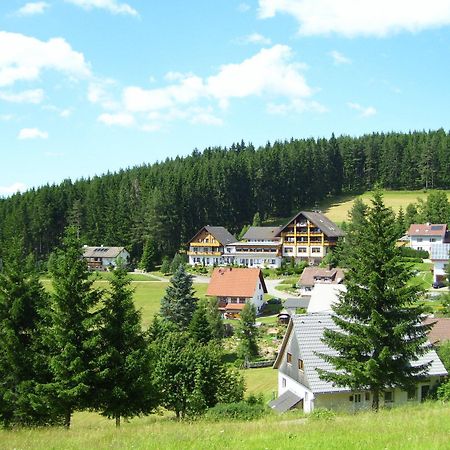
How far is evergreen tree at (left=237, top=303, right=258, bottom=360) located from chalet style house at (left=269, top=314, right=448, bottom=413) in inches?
569

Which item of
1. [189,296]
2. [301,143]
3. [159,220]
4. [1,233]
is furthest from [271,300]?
[301,143]

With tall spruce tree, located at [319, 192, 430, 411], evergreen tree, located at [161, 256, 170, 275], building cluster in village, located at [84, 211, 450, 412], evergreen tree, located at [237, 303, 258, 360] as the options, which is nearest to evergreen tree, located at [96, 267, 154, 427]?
building cluster in village, located at [84, 211, 450, 412]

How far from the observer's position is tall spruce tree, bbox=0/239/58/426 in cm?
2091

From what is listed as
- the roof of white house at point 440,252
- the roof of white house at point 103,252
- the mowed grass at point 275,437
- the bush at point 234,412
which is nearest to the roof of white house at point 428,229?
the roof of white house at point 440,252

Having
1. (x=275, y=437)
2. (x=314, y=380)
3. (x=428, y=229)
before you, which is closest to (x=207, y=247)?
(x=428, y=229)

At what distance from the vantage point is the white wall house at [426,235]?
85.9 m

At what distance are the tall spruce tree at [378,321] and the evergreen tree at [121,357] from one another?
25.4 feet

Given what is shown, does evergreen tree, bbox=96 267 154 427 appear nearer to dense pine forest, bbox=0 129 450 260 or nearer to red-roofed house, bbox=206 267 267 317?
red-roofed house, bbox=206 267 267 317

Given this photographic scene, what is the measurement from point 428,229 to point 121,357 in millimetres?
76783

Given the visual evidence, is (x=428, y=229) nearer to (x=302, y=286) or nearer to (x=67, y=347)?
(x=302, y=286)

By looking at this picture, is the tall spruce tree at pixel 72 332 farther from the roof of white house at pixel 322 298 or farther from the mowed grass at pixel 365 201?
the mowed grass at pixel 365 201

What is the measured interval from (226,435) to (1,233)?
102004 mm

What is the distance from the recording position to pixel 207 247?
9394 centimetres

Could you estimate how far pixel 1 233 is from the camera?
104375 millimetres
